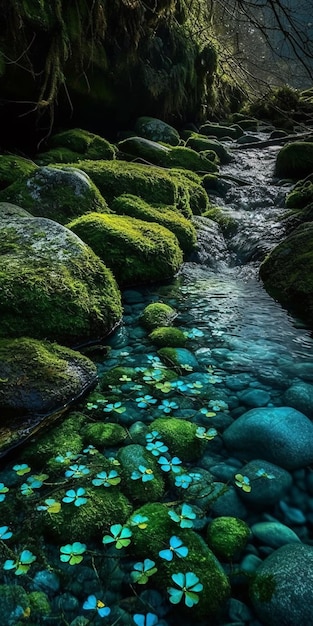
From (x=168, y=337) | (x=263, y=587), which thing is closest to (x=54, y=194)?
(x=168, y=337)

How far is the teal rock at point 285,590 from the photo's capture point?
1.73 m

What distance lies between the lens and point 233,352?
393 cm

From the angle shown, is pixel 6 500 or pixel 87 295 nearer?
pixel 6 500

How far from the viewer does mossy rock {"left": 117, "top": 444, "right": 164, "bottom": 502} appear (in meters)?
2.33

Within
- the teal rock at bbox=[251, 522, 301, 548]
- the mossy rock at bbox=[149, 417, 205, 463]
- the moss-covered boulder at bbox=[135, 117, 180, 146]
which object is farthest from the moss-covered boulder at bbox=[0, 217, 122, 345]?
the moss-covered boulder at bbox=[135, 117, 180, 146]

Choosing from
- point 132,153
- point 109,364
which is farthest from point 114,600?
point 132,153

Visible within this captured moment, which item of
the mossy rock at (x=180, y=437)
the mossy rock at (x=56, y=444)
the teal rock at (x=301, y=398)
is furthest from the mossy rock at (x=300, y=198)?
the mossy rock at (x=56, y=444)

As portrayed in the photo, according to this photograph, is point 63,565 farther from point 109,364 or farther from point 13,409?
point 109,364

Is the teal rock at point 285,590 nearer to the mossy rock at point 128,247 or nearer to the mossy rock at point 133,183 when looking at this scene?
the mossy rock at point 128,247

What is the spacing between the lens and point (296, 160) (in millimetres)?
10617

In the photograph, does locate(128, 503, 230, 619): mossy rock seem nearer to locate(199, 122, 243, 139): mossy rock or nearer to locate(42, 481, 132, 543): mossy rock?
locate(42, 481, 132, 543): mossy rock

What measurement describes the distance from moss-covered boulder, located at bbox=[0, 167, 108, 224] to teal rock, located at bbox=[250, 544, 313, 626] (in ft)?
15.8

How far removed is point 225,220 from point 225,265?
172cm

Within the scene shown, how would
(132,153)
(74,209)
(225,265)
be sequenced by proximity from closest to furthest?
1. (74,209)
2. (225,265)
3. (132,153)
